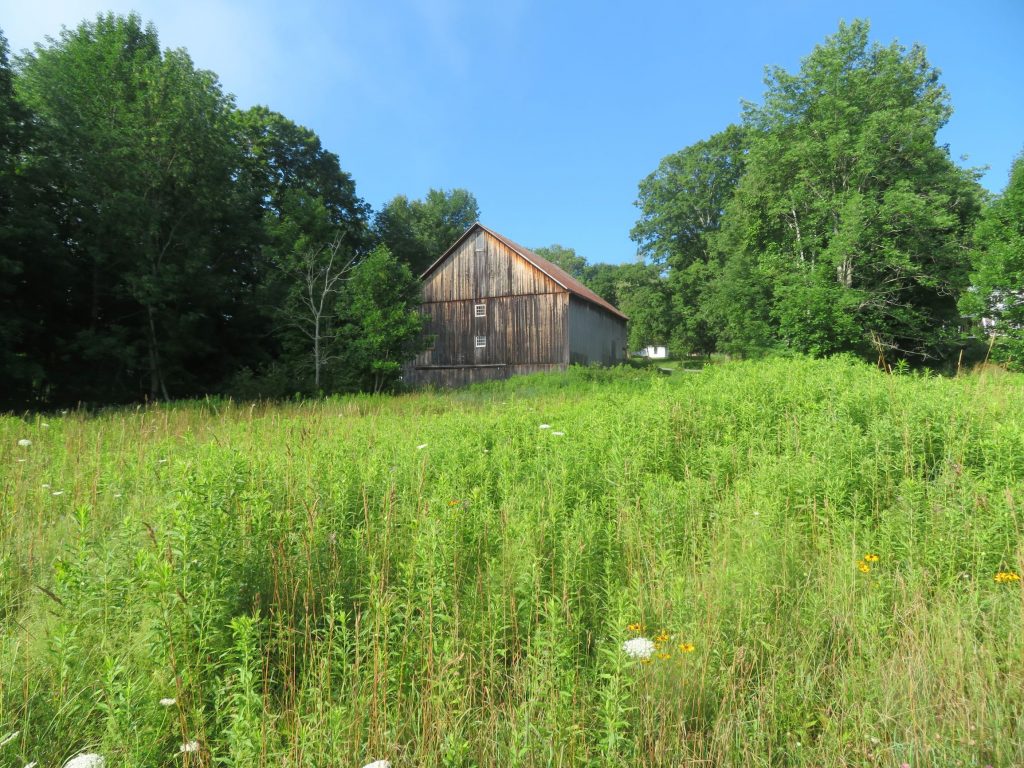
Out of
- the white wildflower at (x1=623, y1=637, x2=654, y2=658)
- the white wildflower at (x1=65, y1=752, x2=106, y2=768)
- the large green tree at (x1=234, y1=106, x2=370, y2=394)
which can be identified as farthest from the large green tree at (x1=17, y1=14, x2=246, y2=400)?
the white wildflower at (x1=623, y1=637, x2=654, y2=658)

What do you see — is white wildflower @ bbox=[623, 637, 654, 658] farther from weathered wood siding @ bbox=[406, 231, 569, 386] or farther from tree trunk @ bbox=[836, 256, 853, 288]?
tree trunk @ bbox=[836, 256, 853, 288]

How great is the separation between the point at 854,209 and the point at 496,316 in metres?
17.8

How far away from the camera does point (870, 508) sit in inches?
159

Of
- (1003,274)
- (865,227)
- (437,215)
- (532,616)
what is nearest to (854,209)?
(865,227)

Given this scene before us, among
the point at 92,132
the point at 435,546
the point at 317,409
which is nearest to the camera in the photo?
the point at 435,546

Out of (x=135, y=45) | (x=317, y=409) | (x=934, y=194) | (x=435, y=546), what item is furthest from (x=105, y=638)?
(x=135, y=45)

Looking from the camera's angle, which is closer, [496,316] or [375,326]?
[375,326]

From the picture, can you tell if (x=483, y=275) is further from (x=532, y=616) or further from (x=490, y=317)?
(x=532, y=616)

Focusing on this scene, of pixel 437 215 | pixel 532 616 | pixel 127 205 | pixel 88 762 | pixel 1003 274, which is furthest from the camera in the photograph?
pixel 437 215

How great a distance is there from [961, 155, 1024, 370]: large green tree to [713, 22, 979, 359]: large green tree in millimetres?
1598

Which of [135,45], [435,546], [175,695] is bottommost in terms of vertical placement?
[175,695]

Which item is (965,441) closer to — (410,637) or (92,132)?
(410,637)

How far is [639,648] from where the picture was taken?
2.16m

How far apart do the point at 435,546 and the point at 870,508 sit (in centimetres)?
368
